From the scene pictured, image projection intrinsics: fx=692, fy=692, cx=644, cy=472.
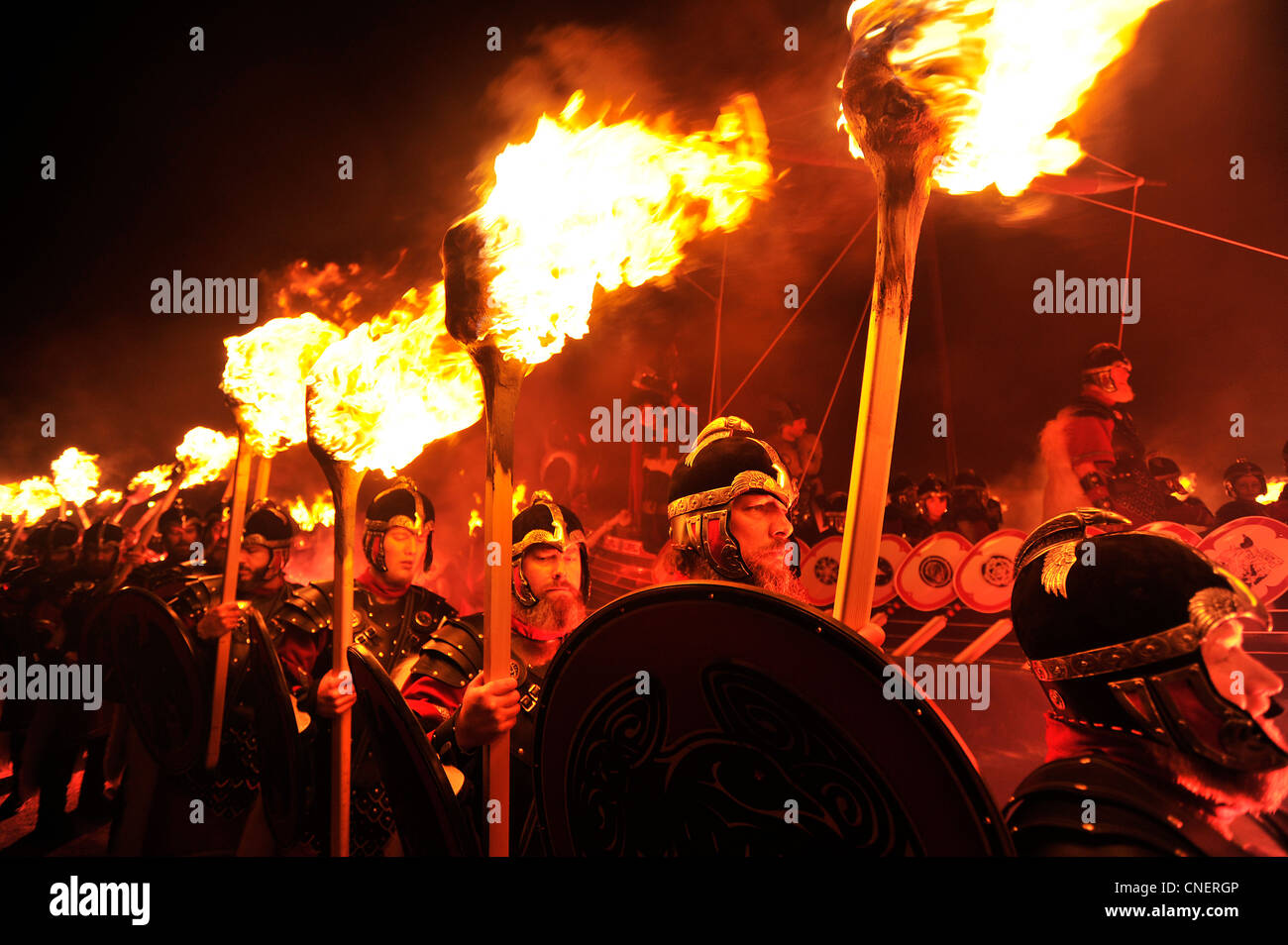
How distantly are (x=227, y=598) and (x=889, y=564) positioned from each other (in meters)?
3.53

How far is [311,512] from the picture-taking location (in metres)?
5.33

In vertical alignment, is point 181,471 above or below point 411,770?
above

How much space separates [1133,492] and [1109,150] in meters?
1.75

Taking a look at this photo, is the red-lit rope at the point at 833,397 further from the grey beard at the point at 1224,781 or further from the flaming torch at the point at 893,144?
the grey beard at the point at 1224,781

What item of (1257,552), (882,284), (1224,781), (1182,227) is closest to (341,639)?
(882,284)

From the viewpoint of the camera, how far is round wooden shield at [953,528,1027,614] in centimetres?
366

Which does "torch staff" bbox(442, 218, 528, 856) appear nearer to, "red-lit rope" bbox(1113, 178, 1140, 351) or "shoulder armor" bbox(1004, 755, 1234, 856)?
"shoulder armor" bbox(1004, 755, 1234, 856)

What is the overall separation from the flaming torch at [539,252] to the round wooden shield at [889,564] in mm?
2053

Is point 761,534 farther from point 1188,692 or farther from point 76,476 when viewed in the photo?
point 76,476

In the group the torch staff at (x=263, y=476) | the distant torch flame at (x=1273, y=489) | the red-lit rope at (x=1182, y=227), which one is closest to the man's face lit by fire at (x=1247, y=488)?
the distant torch flame at (x=1273, y=489)

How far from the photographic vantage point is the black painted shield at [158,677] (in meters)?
3.46

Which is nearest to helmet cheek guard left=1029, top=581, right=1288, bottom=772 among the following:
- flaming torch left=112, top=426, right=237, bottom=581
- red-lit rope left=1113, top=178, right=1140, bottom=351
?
red-lit rope left=1113, top=178, right=1140, bottom=351

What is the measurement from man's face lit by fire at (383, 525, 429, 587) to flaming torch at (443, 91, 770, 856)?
120cm

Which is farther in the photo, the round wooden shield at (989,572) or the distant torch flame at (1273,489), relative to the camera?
the round wooden shield at (989,572)
